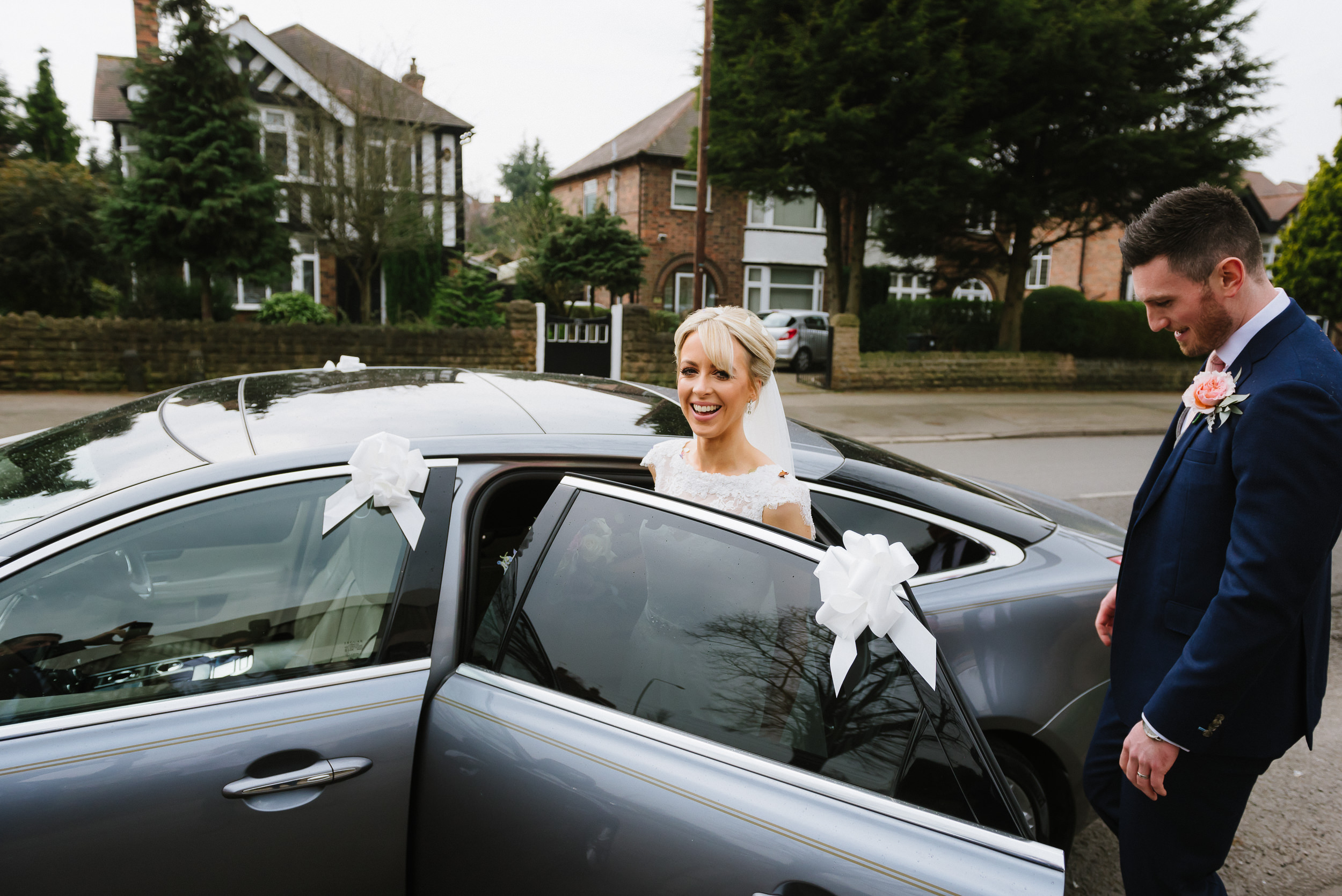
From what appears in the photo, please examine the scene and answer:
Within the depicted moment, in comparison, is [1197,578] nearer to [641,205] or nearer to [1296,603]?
[1296,603]

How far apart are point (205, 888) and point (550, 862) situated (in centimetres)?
69

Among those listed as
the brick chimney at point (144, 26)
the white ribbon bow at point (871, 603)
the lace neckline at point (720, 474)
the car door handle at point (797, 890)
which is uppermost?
the brick chimney at point (144, 26)

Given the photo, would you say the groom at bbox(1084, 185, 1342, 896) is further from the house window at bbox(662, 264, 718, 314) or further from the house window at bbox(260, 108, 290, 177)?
the house window at bbox(662, 264, 718, 314)

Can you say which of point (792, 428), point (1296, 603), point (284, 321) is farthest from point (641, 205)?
point (1296, 603)

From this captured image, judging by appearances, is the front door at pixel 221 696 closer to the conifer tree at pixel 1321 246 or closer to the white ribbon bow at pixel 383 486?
the white ribbon bow at pixel 383 486

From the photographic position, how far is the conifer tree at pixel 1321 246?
15.1m

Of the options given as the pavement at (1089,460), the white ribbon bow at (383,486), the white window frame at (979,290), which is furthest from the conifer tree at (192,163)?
the white window frame at (979,290)

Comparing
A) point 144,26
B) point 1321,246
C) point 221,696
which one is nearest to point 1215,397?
point 221,696

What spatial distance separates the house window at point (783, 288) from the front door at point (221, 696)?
87.9 feet

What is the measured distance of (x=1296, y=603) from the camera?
61.6 inches

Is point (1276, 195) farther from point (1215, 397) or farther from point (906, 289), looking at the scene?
point (1215, 397)


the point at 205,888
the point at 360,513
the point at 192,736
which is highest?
the point at 360,513

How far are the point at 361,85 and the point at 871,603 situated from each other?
21.3 meters

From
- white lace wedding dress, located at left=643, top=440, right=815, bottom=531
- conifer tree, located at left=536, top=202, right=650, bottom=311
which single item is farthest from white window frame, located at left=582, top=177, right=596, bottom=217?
white lace wedding dress, located at left=643, top=440, right=815, bottom=531
